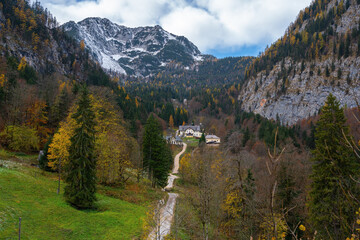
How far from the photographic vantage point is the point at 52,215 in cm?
1536

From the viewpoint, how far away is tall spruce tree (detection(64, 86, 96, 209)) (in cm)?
1789

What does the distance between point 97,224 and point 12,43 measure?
99.1 meters

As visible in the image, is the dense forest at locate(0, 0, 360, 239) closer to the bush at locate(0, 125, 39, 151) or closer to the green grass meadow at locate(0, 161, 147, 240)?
the bush at locate(0, 125, 39, 151)

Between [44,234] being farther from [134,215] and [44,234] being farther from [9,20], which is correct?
[9,20]

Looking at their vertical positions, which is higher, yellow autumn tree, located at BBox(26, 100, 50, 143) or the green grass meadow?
yellow autumn tree, located at BBox(26, 100, 50, 143)

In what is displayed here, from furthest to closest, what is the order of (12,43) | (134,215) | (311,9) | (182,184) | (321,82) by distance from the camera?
(311,9) < (321,82) < (12,43) < (182,184) < (134,215)

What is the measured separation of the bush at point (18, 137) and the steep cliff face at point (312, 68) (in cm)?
10377

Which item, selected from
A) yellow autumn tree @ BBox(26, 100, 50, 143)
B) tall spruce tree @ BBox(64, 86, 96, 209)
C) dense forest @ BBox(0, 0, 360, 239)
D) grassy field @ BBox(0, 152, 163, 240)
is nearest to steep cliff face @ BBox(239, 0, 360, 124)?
dense forest @ BBox(0, 0, 360, 239)

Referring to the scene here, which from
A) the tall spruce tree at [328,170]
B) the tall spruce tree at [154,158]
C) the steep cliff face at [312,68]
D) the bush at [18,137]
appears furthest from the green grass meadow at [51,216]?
the steep cliff face at [312,68]

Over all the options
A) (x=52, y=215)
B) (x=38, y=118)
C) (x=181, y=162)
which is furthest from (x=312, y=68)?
(x=52, y=215)

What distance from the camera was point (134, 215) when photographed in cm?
1927

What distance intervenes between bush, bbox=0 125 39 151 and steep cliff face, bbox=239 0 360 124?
10377 centimetres

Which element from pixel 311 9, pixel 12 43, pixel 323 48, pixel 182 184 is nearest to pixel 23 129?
pixel 182 184

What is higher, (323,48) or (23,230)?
(323,48)
